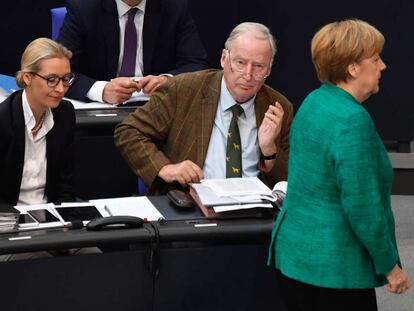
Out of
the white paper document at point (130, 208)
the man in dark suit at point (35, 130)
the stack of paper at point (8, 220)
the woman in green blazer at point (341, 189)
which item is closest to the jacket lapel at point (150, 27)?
the man in dark suit at point (35, 130)

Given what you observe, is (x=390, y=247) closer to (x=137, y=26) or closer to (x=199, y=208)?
(x=199, y=208)

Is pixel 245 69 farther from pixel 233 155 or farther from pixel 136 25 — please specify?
pixel 136 25

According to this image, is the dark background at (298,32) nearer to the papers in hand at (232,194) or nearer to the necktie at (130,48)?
the necktie at (130,48)

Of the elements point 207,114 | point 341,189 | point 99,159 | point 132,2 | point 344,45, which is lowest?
point 99,159

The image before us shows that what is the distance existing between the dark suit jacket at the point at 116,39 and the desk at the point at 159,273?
1576 millimetres

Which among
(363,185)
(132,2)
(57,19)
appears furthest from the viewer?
(57,19)

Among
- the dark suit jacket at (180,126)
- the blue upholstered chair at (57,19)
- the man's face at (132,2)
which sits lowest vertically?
the dark suit jacket at (180,126)

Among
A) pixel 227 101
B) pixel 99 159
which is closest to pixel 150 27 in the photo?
pixel 99 159

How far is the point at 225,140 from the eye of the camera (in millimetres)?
3758

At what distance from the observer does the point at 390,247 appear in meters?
2.63

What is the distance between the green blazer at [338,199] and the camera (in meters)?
2.57

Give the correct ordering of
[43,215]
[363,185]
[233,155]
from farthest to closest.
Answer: [233,155], [43,215], [363,185]

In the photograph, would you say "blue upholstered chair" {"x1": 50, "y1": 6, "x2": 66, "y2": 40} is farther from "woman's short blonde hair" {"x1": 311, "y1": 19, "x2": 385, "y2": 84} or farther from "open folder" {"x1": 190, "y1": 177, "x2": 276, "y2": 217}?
"woman's short blonde hair" {"x1": 311, "y1": 19, "x2": 385, "y2": 84}

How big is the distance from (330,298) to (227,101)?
4.17ft
